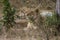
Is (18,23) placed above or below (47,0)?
below

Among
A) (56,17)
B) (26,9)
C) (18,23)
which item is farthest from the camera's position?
(26,9)

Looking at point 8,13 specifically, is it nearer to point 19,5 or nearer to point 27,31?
point 27,31

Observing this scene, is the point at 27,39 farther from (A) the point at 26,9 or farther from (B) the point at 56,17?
(A) the point at 26,9

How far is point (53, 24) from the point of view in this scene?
4734mm

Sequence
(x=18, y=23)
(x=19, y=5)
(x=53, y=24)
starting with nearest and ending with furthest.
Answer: (x=53, y=24) → (x=18, y=23) → (x=19, y=5)

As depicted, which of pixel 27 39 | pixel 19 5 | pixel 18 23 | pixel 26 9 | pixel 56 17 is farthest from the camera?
pixel 19 5

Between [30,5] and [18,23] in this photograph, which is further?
[30,5]

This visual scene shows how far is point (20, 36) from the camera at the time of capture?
4453 mm

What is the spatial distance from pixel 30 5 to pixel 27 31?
1734mm

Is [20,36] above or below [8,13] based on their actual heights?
below

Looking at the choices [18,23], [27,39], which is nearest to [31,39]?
[27,39]

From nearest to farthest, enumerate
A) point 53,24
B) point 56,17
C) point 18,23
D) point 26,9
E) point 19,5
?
point 53,24 < point 56,17 < point 18,23 < point 26,9 < point 19,5

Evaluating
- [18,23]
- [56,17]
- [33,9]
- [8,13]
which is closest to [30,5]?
[33,9]

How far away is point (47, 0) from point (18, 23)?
1213 millimetres
